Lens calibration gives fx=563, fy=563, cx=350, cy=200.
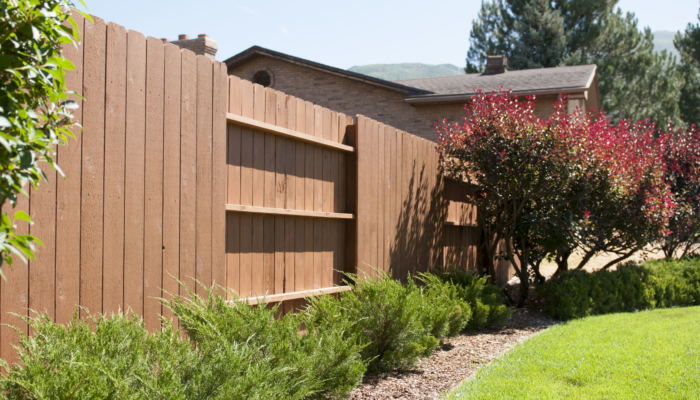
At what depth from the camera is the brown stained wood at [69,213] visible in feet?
10.6

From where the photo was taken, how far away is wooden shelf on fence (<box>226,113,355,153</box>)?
4.50m

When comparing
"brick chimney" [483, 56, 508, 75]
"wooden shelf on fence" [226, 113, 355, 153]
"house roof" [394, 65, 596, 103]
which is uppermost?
"brick chimney" [483, 56, 508, 75]

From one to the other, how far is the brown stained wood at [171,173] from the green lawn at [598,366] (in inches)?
84.3

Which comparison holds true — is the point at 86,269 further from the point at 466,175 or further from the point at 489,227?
the point at 489,227

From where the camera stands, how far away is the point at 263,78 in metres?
18.1

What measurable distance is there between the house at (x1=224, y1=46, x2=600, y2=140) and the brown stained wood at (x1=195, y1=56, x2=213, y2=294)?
36.6ft

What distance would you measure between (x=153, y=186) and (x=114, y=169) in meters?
0.32

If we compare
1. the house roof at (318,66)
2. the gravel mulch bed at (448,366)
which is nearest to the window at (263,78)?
the house roof at (318,66)

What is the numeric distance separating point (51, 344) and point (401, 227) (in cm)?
463

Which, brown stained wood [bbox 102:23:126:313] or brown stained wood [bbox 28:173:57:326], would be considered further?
brown stained wood [bbox 102:23:126:313]

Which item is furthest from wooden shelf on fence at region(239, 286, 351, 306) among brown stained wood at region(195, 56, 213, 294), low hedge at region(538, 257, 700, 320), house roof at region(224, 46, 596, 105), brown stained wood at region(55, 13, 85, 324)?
house roof at region(224, 46, 596, 105)

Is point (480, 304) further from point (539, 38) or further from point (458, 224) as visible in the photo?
point (539, 38)

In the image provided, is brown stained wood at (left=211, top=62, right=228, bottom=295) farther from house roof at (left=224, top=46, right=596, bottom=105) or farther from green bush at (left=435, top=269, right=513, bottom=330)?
house roof at (left=224, top=46, right=596, bottom=105)

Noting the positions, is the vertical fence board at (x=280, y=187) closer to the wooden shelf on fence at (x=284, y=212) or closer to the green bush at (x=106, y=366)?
the wooden shelf on fence at (x=284, y=212)
